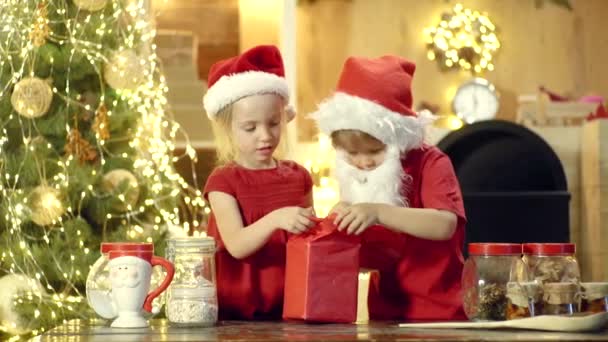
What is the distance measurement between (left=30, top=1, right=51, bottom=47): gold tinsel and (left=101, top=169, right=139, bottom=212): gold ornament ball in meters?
0.48

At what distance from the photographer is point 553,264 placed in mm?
1740

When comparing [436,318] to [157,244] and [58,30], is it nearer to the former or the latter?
[157,244]

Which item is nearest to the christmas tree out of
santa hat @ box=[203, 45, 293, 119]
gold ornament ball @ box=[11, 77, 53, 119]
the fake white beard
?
gold ornament ball @ box=[11, 77, 53, 119]

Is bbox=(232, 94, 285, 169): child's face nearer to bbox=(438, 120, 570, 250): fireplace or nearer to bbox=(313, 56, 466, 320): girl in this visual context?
bbox=(313, 56, 466, 320): girl

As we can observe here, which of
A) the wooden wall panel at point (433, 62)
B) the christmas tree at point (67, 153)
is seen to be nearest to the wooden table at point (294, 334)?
the christmas tree at point (67, 153)

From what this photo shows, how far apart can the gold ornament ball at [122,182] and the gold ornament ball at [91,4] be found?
0.54 meters

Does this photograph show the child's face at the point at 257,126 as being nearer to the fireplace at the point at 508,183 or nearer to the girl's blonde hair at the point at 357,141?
the girl's blonde hair at the point at 357,141

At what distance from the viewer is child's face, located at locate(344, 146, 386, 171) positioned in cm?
206

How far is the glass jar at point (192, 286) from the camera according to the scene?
173 cm

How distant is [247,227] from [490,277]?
0.45m

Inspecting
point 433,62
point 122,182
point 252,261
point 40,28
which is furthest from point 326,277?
point 433,62

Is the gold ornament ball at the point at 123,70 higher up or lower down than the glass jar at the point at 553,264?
higher up

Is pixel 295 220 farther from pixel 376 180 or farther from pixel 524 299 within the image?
pixel 524 299

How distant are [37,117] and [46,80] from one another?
0.41 ft
